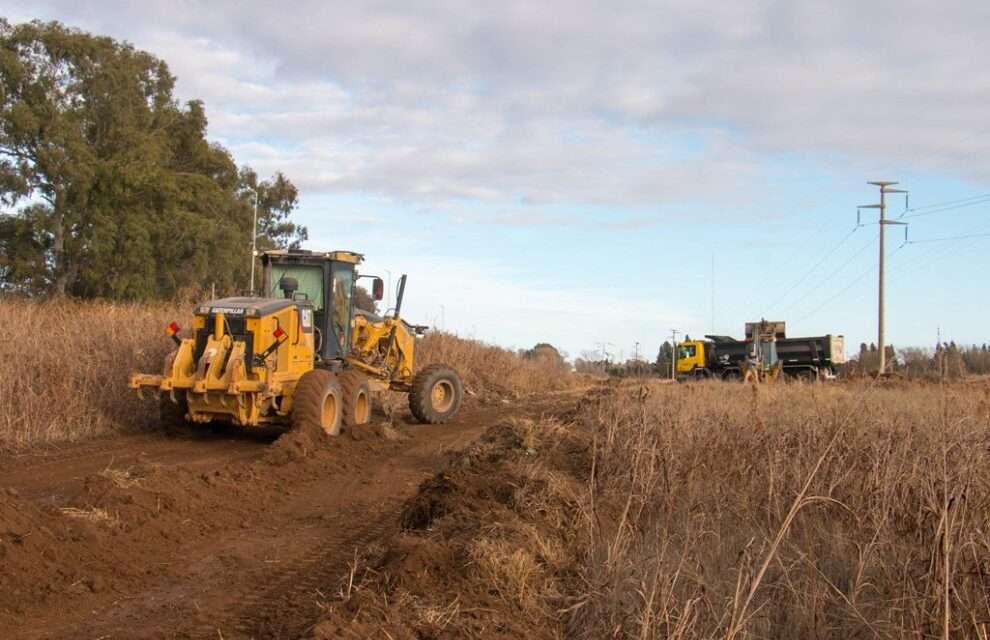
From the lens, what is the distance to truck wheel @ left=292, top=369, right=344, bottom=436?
39.8 feet

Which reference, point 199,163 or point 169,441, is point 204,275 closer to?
point 199,163

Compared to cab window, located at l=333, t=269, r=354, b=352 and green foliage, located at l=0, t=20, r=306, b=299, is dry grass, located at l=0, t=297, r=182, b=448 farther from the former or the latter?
green foliage, located at l=0, t=20, r=306, b=299

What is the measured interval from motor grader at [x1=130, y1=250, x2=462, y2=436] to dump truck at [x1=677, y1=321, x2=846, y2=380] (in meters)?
18.8

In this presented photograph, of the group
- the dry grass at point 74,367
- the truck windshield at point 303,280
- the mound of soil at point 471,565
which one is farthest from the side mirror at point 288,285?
the mound of soil at point 471,565

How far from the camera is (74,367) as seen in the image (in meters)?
13.9

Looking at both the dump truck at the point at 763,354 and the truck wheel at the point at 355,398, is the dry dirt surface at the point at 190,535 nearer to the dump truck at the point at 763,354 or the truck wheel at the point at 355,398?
the truck wheel at the point at 355,398

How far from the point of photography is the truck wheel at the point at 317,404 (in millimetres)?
12117

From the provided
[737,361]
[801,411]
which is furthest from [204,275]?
[801,411]

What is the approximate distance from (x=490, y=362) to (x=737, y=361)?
423 inches

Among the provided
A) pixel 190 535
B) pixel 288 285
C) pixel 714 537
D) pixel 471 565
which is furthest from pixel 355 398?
pixel 471 565

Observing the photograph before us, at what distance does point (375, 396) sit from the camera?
18.7 meters

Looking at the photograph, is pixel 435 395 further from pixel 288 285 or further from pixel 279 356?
pixel 279 356

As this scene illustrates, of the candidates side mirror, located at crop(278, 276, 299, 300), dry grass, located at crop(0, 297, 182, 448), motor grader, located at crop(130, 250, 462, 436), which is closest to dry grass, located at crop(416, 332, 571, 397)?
dry grass, located at crop(0, 297, 182, 448)

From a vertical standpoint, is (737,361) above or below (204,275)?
below
